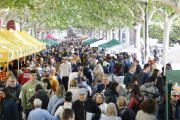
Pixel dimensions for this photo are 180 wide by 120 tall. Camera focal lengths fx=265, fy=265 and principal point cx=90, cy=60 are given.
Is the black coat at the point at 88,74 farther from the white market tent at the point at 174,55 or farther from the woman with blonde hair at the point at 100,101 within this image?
the woman with blonde hair at the point at 100,101

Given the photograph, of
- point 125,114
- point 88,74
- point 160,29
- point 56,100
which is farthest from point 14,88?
point 160,29

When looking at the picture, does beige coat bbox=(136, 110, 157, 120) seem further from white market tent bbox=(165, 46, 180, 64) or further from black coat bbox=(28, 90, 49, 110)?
white market tent bbox=(165, 46, 180, 64)

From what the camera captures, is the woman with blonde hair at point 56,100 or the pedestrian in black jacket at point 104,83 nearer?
the woman with blonde hair at point 56,100

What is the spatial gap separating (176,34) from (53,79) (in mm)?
44058

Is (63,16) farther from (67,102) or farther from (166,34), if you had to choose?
(67,102)

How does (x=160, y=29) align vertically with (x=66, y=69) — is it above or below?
above

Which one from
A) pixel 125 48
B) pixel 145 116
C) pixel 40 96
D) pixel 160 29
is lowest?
pixel 145 116

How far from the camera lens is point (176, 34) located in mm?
48438

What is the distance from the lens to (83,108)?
548cm

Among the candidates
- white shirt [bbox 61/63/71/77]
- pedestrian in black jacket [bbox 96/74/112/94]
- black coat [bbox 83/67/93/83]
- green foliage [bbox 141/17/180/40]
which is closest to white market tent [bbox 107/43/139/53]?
white shirt [bbox 61/63/71/77]

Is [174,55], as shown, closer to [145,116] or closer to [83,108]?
[145,116]

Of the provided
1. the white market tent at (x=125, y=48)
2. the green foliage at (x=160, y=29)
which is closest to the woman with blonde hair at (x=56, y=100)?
the white market tent at (x=125, y=48)

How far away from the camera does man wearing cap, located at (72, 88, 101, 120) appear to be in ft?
17.9

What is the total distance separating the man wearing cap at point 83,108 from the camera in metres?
5.45
